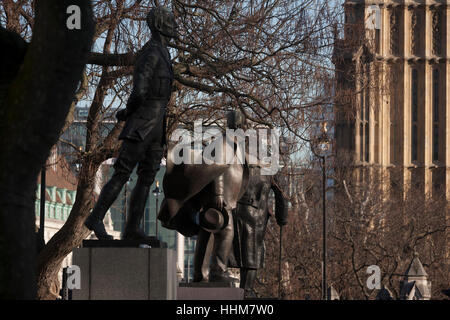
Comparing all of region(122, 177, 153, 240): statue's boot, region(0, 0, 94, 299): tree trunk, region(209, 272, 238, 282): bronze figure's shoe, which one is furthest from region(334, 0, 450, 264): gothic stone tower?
region(0, 0, 94, 299): tree trunk

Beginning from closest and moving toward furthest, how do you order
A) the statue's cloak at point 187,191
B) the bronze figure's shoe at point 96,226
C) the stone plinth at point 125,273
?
the stone plinth at point 125,273, the bronze figure's shoe at point 96,226, the statue's cloak at point 187,191

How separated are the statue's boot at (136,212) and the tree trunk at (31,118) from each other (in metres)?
3.81

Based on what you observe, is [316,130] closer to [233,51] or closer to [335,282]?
[233,51]

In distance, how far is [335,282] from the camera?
4809cm

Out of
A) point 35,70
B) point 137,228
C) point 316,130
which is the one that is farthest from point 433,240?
point 35,70

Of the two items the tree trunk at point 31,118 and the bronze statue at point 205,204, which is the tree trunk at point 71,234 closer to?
the bronze statue at point 205,204

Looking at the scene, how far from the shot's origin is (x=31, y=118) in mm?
8133

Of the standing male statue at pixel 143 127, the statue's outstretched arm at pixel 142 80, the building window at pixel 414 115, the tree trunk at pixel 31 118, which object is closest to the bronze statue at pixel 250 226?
the standing male statue at pixel 143 127

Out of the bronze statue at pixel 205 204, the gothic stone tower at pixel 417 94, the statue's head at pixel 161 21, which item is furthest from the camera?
the gothic stone tower at pixel 417 94

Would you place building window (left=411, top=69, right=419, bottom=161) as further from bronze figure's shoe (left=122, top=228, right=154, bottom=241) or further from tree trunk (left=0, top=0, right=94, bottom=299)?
tree trunk (left=0, top=0, right=94, bottom=299)

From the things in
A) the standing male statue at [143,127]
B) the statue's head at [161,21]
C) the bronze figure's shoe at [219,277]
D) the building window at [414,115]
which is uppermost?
the building window at [414,115]

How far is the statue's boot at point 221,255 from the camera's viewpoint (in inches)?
627
